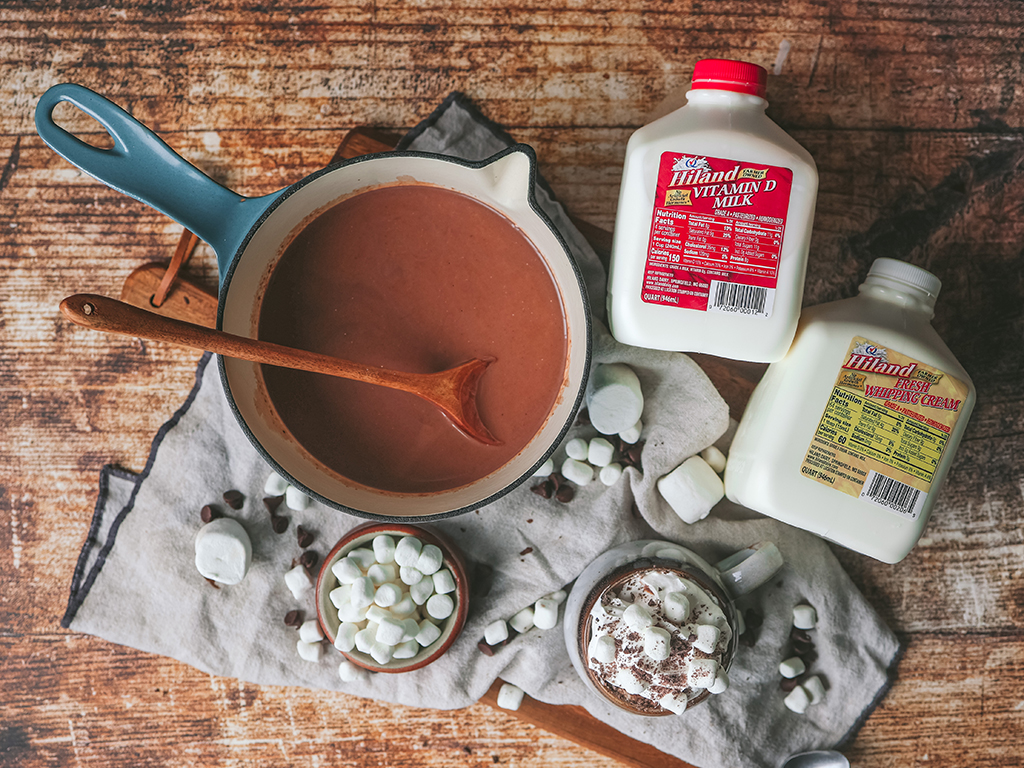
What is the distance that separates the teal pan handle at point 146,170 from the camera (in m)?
0.83

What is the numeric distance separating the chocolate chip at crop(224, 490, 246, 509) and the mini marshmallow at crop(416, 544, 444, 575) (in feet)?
0.99

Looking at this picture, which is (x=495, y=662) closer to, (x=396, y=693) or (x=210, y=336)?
(x=396, y=693)

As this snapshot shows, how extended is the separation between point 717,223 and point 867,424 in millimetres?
330

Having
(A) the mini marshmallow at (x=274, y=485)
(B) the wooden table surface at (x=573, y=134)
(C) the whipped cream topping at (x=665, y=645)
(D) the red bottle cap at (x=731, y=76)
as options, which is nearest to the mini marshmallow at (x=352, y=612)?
(A) the mini marshmallow at (x=274, y=485)

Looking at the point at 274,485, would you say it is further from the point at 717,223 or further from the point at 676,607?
the point at 717,223

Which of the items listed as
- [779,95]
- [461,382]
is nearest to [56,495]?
[461,382]

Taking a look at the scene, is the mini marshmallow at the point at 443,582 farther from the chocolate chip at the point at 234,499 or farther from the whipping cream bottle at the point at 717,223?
the whipping cream bottle at the point at 717,223

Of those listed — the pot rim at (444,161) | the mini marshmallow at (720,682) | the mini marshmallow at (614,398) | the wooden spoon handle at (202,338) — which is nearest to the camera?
the wooden spoon handle at (202,338)

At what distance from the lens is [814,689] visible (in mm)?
1073

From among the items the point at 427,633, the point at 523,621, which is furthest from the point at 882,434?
the point at 427,633

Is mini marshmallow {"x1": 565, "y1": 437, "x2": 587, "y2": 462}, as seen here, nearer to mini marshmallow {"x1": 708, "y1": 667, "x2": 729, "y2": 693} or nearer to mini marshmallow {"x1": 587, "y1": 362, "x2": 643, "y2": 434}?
mini marshmallow {"x1": 587, "y1": 362, "x2": 643, "y2": 434}

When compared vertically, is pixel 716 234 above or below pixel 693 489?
above

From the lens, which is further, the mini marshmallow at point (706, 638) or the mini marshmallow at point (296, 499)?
the mini marshmallow at point (296, 499)

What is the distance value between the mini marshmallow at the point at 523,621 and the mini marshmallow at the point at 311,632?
→ 0.98 ft
